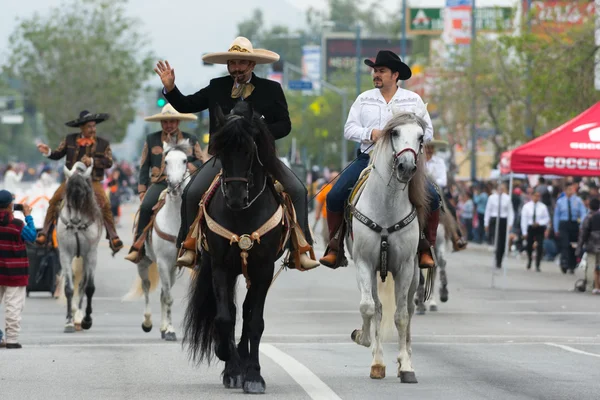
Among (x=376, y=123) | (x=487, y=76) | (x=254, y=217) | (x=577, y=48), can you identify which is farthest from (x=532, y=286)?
(x=487, y=76)

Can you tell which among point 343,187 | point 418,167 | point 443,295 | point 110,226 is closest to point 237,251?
point 418,167

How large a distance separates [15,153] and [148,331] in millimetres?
166703

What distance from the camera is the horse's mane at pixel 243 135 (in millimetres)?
10875

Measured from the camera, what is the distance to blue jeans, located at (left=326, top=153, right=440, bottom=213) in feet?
44.1

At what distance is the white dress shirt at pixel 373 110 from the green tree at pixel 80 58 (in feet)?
248

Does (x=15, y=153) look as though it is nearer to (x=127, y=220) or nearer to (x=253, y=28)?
(x=253, y=28)

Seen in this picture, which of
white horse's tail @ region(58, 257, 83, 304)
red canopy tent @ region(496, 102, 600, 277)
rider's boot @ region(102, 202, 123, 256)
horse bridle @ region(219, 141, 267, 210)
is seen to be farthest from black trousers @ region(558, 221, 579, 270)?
horse bridle @ region(219, 141, 267, 210)

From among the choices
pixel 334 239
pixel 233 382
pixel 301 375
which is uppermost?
pixel 334 239

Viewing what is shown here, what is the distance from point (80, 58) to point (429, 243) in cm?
7684

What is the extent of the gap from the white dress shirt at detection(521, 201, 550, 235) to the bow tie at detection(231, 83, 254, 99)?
72.1ft

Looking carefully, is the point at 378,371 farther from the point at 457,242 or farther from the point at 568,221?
the point at 568,221

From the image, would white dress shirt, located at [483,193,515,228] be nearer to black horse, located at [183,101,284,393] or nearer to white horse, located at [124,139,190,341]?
white horse, located at [124,139,190,341]

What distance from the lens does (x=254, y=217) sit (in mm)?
11406

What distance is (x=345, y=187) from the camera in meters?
Answer: 13.5
